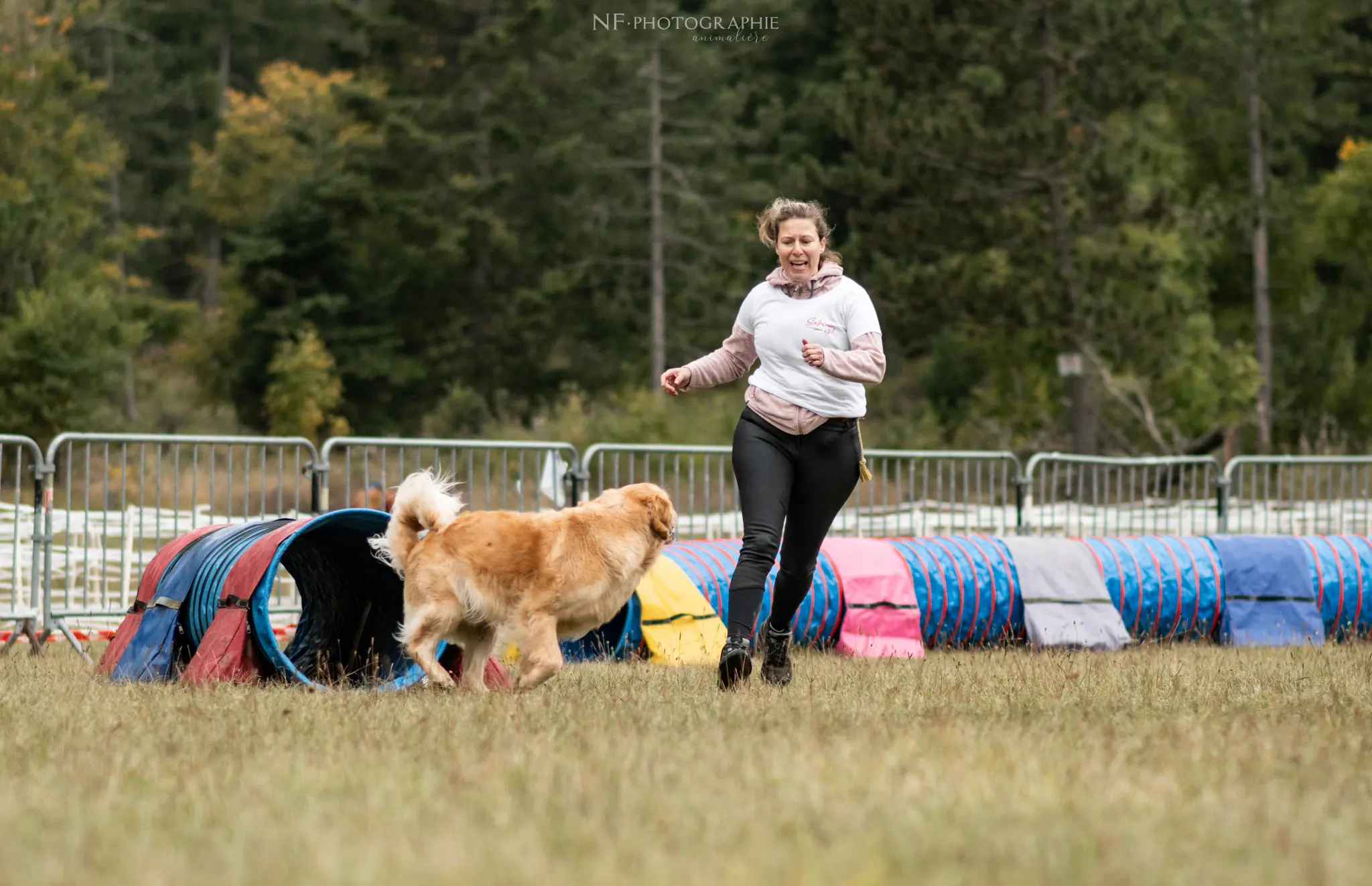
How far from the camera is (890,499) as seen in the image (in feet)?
49.3

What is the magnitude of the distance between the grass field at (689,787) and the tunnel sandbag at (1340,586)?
16.4 feet

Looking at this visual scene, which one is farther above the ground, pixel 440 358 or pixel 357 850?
pixel 440 358

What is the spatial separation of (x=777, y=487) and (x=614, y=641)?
2.83 metres

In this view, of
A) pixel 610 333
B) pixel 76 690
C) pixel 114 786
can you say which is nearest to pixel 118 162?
pixel 610 333

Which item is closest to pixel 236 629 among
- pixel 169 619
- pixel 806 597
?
pixel 169 619

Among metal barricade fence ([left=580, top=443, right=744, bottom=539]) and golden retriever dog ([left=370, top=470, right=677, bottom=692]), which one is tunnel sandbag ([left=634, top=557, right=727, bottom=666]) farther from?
metal barricade fence ([left=580, top=443, right=744, bottom=539])

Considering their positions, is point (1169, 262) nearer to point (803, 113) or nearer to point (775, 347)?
point (803, 113)

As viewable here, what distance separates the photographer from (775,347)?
6.25 metres

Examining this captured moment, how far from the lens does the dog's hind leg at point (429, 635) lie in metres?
6.10

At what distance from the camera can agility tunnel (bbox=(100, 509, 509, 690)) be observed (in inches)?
261

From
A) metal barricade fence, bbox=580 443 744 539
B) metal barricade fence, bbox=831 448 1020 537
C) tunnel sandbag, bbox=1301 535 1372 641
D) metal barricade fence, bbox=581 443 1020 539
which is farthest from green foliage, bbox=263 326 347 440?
tunnel sandbag, bbox=1301 535 1372 641

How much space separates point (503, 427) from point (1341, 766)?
1128 inches

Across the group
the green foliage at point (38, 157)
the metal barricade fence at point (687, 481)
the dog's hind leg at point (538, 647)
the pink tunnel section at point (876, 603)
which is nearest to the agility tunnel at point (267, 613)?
the dog's hind leg at point (538, 647)

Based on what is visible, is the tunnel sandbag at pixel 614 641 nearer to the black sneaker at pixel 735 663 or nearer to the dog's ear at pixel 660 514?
the dog's ear at pixel 660 514
